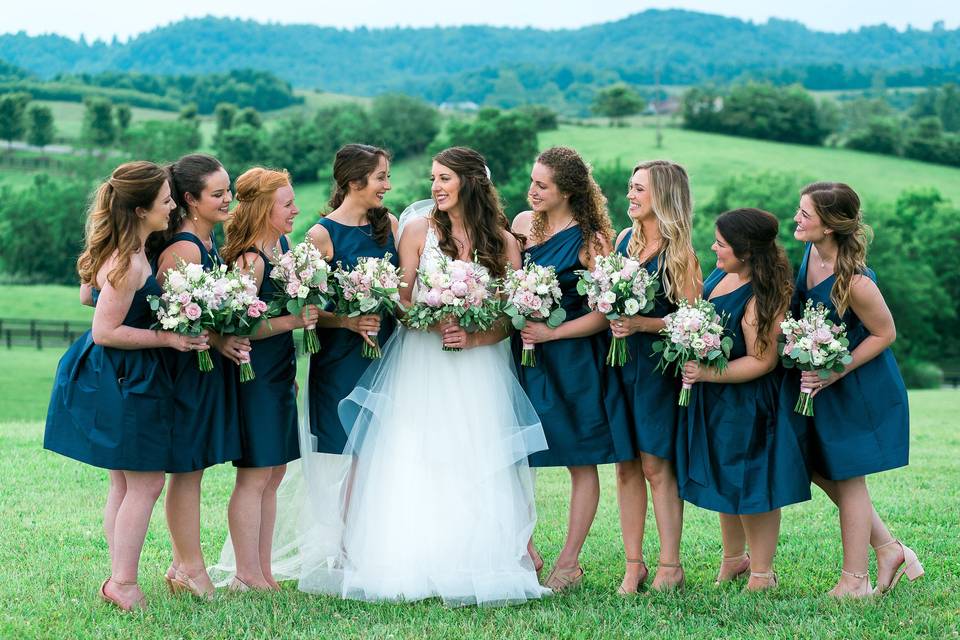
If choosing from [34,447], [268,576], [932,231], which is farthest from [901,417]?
[932,231]

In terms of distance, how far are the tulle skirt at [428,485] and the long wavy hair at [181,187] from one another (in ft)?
5.36

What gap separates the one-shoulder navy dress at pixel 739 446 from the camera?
6.80 meters

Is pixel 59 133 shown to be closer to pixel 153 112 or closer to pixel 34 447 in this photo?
pixel 153 112

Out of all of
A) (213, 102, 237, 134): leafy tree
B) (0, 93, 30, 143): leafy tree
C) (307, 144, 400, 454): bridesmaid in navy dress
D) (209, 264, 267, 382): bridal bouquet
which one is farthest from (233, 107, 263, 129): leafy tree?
(209, 264, 267, 382): bridal bouquet

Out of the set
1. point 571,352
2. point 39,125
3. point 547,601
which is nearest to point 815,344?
point 571,352

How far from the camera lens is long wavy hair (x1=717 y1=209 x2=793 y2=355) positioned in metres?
6.71

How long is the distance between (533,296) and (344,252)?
4.64 ft

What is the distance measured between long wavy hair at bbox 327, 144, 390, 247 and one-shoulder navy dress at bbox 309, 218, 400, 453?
13 centimetres

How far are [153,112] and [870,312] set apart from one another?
149479 mm

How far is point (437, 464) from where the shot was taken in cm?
701

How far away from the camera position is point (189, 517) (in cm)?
684

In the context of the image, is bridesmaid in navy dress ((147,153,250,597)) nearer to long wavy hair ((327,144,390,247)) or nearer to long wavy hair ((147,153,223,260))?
long wavy hair ((147,153,223,260))

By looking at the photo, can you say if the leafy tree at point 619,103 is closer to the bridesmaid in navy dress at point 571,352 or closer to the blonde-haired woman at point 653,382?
the bridesmaid in navy dress at point 571,352

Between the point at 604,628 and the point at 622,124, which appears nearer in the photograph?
the point at 604,628
